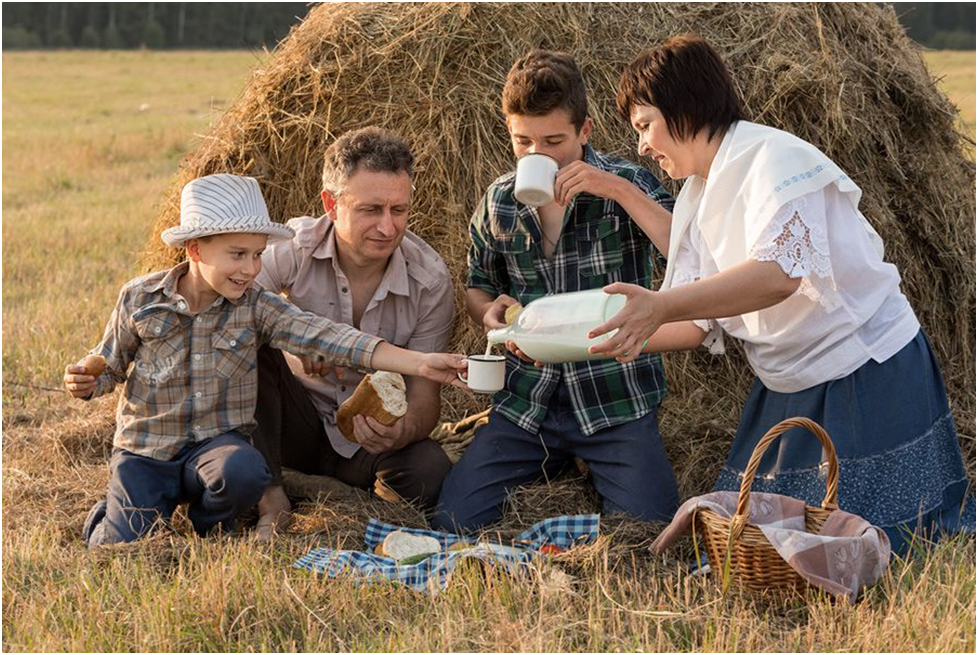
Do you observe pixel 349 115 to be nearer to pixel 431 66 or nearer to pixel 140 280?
pixel 431 66

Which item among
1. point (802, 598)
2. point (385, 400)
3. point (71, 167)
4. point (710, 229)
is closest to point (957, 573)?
point (802, 598)

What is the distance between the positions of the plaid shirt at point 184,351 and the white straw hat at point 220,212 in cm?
24

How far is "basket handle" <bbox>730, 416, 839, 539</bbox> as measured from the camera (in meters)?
3.27

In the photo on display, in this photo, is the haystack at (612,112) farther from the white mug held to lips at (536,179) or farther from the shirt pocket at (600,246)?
the white mug held to lips at (536,179)

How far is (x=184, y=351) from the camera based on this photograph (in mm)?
4172

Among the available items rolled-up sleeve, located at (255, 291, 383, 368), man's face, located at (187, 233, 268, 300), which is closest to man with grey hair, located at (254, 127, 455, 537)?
rolled-up sleeve, located at (255, 291, 383, 368)

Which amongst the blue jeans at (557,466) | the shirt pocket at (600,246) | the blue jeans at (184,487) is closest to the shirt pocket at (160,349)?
the blue jeans at (184,487)

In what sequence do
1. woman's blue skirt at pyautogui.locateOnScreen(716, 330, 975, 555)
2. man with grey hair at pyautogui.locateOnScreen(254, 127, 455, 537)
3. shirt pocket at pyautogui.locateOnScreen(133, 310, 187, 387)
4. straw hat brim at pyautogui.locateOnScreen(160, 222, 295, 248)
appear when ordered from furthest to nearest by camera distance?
man with grey hair at pyautogui.locateOnScreen(254, 127, 455, 537), shirt pocket at pyautogui.locateOnScreen(133, 310, 187, 387), straw hat brim at pyautogui.locateOnScreen(160, 222, 295, 248), woman's blue skirt at pyautogui.locateOnScreen(716, 330, 975, 555)

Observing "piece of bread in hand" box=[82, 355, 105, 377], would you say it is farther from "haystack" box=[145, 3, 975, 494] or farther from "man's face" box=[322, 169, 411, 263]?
"haystack" box=[145, 3, 975, 494]

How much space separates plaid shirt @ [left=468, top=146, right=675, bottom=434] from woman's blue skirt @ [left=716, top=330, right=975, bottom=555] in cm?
66

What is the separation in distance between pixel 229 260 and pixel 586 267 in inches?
49.7

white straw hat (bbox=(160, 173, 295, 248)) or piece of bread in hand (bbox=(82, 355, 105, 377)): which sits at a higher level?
white straw hat (bbox=(160, 173, 295, 248))

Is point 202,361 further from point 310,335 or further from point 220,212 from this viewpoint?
point 220,212

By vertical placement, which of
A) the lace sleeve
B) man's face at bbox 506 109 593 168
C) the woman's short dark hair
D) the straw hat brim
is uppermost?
the woman's short dark hair
